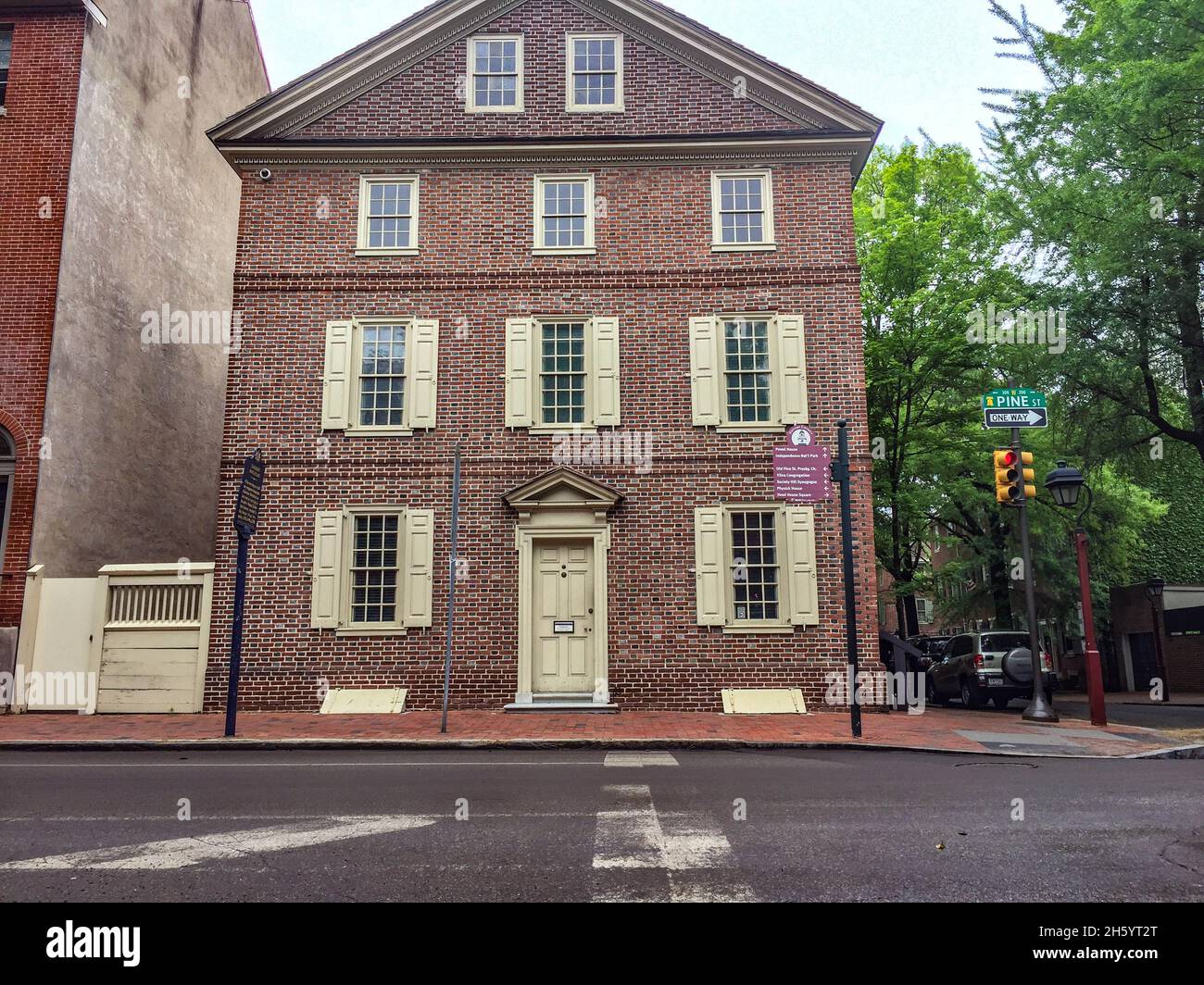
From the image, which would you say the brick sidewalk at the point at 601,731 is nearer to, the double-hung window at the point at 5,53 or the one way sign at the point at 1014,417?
the one way sign at the point at 1014,417

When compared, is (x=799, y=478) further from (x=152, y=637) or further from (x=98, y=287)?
(x=98, y=287)

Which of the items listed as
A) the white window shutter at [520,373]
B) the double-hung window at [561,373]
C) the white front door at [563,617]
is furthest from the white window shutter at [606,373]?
the white front door at [563,617]

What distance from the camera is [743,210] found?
56.4 ft

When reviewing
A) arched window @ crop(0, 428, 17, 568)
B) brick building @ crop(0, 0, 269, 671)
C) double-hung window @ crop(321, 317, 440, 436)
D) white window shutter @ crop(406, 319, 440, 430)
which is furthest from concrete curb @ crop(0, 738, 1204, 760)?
white window shutter @ crop(406, 319, 440, 430)

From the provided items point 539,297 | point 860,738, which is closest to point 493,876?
point 860,738

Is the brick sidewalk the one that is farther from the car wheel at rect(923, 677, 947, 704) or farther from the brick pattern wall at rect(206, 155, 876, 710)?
the car wheel at rect(923, 677, 947, 704)

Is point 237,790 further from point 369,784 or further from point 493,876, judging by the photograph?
point 493,876

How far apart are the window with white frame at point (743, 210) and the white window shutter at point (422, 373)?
18.4ft

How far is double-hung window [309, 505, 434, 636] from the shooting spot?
15789mm

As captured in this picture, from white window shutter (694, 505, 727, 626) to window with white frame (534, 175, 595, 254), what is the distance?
5.65 metres

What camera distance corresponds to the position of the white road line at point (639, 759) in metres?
9.35

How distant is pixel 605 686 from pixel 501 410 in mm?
5274

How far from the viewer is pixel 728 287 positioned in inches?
662

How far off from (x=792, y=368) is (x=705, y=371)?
1.58m
